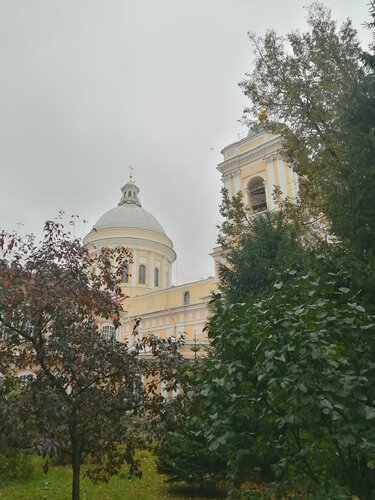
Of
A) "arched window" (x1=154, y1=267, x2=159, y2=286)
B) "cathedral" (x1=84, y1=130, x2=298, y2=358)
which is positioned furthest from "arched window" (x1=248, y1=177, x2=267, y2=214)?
"arched window" (x1=154, y1=267, x2=159, y2=286)

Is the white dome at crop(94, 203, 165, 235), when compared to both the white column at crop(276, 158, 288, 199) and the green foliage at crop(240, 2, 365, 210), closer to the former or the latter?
the white column at crop(276, 158, 288, 199)

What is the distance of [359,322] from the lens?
3904 millimetres

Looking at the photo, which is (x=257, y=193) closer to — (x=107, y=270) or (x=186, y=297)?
(x=186, y=297)

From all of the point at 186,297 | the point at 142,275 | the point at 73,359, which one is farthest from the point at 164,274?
the point at 73,359

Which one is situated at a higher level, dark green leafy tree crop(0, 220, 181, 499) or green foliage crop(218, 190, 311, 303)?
green foliage crop(218, 190, 311, 303)

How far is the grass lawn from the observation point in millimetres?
8133

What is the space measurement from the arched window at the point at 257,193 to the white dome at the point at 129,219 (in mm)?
25985

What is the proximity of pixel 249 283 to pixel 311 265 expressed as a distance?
4397 millimetres

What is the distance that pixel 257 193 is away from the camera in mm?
22938

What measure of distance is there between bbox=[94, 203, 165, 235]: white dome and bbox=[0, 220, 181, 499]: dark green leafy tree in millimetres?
41365

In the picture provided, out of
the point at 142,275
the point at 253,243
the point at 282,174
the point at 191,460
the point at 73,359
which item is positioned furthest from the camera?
the point at 142,275

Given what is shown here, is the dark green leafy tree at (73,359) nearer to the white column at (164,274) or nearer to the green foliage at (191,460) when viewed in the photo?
the green foliage at (191,460)

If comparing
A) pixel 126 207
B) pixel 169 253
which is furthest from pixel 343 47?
pixel 126 207

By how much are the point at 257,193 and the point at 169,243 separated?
91.4 ft
